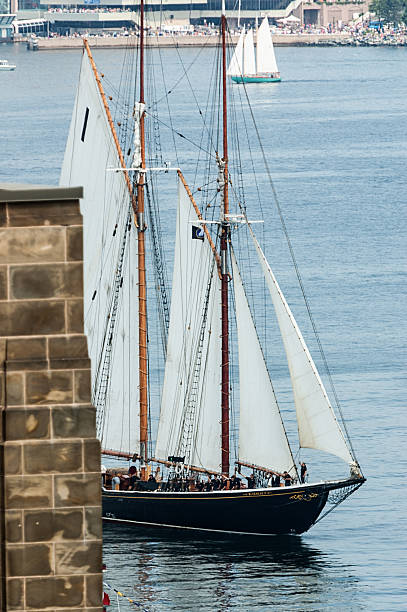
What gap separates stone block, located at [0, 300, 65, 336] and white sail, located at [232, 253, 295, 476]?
41.0m

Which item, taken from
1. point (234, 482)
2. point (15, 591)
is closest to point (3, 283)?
point (15, 591)

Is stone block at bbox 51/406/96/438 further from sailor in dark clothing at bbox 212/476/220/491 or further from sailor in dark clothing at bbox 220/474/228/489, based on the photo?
sailor in dark clothing at bbox 212/476/220/491

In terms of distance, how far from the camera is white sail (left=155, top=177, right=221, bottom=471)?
6062 centimetres

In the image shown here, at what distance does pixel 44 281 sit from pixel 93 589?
350 centimetres

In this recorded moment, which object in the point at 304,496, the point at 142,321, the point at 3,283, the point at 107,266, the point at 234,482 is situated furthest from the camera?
the point at 107,266

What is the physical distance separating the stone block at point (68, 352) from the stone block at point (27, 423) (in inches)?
21.9

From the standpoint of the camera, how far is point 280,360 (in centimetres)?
8850

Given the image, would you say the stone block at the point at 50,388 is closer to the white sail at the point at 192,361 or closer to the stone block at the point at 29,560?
the stone block at the point at 29,560

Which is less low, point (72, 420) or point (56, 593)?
point (72, 420)

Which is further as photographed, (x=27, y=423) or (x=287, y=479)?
(x=287, y=479)

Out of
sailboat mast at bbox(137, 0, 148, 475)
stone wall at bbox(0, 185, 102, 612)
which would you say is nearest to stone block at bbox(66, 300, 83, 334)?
stone wall at bbox(0, 185, 102, 612)

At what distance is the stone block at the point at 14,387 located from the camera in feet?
59.4

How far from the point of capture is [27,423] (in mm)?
18188

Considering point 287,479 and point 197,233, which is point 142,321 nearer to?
point 197,233
